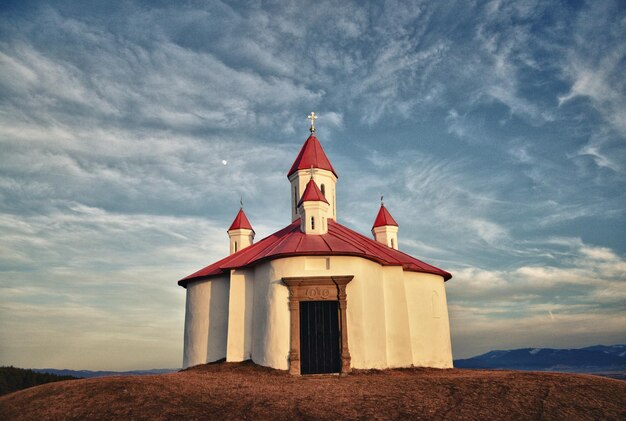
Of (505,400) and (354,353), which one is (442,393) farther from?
(354,353)

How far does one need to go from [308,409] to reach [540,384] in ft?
29.1

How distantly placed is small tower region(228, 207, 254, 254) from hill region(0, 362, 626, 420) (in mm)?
17756

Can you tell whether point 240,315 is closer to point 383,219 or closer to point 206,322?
point 206,322

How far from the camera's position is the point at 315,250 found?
24.5m

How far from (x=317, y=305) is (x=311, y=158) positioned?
45.7 feet

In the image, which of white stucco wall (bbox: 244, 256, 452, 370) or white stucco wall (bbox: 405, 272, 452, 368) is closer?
white stucco wall (bbox: 244, 256, 452, 370)

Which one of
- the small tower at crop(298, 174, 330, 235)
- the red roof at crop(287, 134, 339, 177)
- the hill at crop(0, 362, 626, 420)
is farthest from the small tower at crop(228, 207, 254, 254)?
the hill at crop(0, 362, 626, 420)

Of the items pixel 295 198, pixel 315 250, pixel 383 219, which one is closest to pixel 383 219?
pixel 383 219

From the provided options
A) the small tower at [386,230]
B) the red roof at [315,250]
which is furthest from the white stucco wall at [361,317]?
the small tower at [386,230]

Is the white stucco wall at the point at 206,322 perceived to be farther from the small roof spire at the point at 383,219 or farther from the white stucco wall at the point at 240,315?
the small roof spire at the point at 383,219

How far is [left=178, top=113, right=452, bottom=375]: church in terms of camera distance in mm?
23547

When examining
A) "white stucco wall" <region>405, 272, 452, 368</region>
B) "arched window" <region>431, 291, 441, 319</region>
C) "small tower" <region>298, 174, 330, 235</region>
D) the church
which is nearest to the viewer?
the church

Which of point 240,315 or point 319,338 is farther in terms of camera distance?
point 240,315

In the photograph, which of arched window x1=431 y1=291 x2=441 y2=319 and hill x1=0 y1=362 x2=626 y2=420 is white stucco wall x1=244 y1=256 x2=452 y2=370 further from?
hill x1=0 y1=362 x2=626 y2=420
